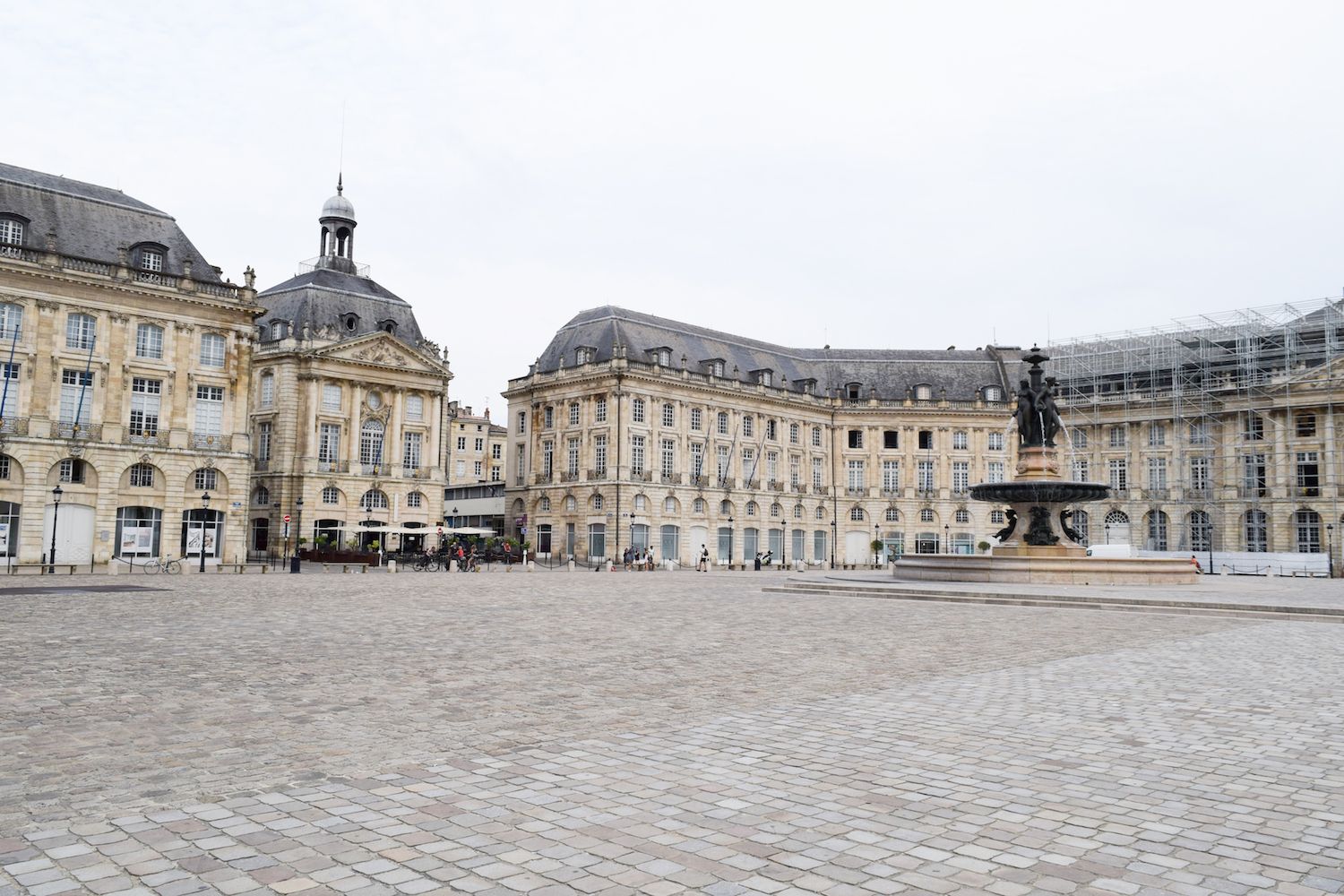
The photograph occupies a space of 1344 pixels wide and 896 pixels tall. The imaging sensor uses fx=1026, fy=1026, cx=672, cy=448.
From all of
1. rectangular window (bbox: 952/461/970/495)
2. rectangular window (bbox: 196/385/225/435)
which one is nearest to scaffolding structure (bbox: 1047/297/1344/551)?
rectangular window (bbox: 952/461/970/495)

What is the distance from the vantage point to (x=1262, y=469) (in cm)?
6531

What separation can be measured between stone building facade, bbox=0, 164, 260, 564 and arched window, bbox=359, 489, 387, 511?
30.7 ft

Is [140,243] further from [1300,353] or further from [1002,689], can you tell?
[1300,353]

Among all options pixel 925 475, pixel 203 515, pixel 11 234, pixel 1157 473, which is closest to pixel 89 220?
pixel 11 234

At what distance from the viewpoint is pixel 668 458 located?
63.5 metres

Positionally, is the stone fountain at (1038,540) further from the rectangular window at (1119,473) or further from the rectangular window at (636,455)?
the rectangular window at (1119,473)

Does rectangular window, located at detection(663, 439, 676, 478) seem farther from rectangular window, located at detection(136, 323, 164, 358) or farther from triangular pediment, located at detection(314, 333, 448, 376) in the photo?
rectangular window, located at detection(136, 323, 164, 358)

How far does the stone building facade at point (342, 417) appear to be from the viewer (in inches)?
2122

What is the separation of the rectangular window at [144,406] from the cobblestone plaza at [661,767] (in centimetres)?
3325

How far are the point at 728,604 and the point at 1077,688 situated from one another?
13305mm

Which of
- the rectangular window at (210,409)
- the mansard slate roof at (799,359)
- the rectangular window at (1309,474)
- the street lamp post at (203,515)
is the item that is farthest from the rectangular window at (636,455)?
the rectangular window at (1309,474)

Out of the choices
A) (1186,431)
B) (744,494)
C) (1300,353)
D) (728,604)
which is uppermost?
(1300,353)

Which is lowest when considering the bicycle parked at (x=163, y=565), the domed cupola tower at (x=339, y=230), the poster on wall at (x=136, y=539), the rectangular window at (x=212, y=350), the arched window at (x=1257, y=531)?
the bicycle parked at (x=163, y=565)

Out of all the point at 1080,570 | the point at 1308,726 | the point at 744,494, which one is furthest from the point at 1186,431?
the point at 1308,726
